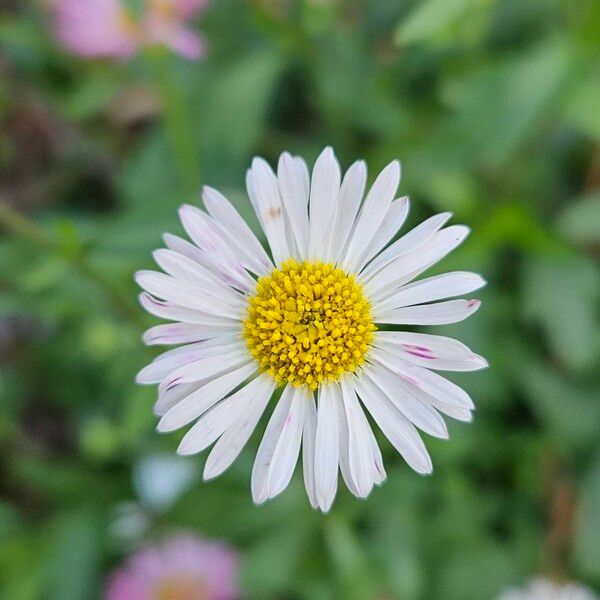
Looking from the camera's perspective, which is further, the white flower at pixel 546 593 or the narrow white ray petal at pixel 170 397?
the white flower at pixel 546 593

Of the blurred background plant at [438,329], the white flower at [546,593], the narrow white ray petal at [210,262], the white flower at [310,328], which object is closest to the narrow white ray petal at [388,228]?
the white flower at [310,328]

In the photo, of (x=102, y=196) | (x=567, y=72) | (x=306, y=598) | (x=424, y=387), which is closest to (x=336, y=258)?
(x=424, y=387)

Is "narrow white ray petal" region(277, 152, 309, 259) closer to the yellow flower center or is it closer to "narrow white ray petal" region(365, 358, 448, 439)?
the yellow flower center

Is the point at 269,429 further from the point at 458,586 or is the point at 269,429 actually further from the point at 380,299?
the point at 458,586

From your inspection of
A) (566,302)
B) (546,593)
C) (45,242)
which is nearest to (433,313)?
(45,242)

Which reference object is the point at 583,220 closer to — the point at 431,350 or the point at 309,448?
the point at 431,350

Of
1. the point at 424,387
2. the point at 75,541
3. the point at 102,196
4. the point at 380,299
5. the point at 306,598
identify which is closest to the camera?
the point at 424,387

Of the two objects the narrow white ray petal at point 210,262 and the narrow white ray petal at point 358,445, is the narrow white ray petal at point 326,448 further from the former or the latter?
the narrow white ray petal at point 210,262
